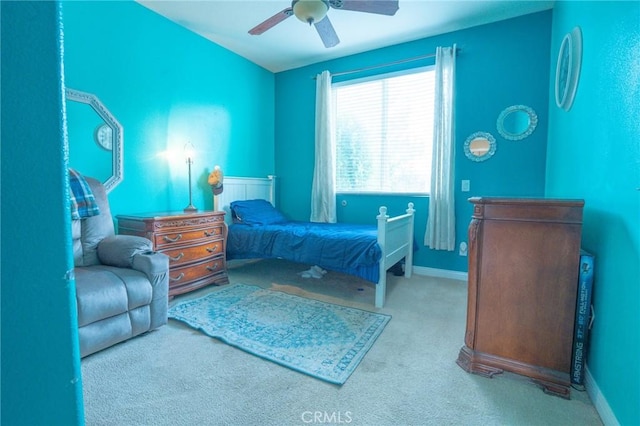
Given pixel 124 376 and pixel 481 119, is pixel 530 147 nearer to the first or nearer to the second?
pixel 481 119

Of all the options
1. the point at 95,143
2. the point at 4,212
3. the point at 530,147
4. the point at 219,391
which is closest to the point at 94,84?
the point at 95,143

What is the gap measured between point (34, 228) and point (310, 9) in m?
2.20

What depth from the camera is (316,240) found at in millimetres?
2852

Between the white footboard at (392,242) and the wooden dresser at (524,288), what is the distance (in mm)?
880

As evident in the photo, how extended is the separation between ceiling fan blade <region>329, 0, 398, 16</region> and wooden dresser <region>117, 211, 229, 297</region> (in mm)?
2152

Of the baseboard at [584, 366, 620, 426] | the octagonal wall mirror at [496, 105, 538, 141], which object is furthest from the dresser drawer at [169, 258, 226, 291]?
the octagonal wall mirror at [496, 105, 538, 141]

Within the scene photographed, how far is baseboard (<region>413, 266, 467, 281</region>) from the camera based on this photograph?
11.0 ft

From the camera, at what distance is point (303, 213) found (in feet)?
14.6

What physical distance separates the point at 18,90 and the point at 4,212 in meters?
0.16

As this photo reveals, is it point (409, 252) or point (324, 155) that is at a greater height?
point (324, 155)

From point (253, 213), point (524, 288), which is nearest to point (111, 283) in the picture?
point (253, 213)

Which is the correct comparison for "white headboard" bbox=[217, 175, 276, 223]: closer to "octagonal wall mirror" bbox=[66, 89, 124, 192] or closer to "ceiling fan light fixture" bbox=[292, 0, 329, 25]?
"octagonal wall mirror" bbox=[66, 89, 124, 192]

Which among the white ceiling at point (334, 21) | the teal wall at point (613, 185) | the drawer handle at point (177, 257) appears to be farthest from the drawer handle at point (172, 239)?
the teal wall at point (613, 185)

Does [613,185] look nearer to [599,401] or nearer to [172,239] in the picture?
[599,401]
